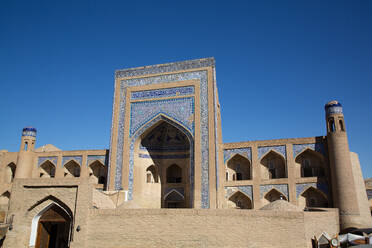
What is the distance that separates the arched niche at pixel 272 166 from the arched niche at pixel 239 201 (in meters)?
1.20

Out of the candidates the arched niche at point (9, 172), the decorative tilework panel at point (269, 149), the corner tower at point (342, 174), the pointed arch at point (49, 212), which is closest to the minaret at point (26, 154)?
the arched niche at point (9, 172)

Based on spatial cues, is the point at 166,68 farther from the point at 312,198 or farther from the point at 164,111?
the point at 312,198

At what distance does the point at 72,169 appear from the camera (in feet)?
57.3

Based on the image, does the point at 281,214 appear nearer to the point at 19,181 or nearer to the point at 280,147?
the point at 280,147

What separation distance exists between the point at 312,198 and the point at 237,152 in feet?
11.7

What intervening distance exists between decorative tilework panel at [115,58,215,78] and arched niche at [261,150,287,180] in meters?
4.80

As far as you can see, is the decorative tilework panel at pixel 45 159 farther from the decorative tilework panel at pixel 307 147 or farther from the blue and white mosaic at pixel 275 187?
the decorative tilework panel at pixel 307 147

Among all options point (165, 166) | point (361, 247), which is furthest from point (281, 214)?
point (165, 166)

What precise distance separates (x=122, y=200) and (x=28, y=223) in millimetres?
4713

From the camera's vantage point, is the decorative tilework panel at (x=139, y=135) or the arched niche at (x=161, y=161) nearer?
the decorative tilework panel at (x=139, y=135)

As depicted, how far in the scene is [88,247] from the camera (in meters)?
8.83

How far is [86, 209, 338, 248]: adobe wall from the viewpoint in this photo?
8.39m

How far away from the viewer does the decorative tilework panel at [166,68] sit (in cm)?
1489

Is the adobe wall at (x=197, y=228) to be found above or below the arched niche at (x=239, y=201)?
below
